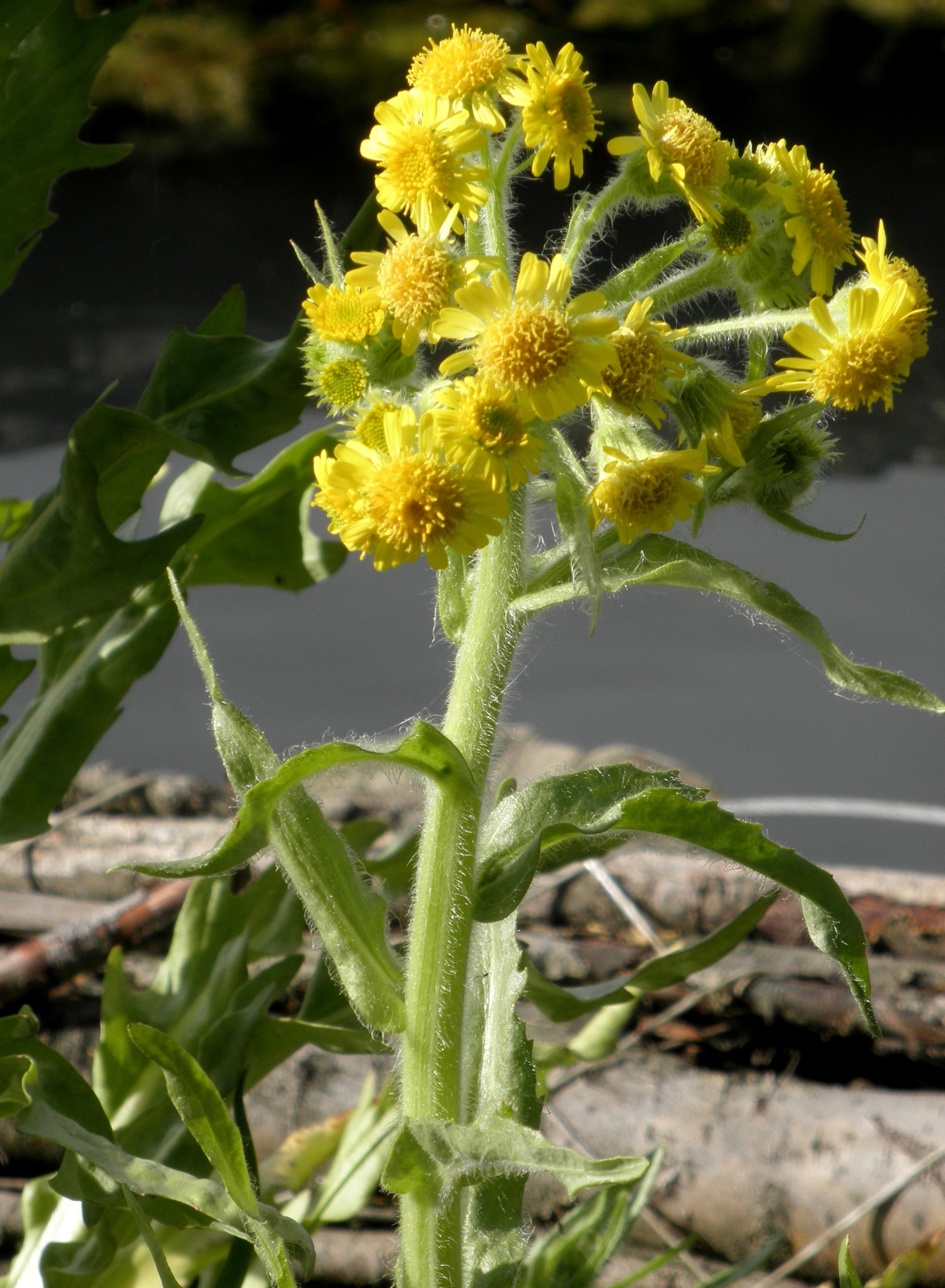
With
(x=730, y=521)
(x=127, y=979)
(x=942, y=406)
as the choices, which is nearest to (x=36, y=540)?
(x=127, y=979)

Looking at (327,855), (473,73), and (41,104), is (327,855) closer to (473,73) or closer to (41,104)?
(473,73)

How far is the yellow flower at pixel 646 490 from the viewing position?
25cm

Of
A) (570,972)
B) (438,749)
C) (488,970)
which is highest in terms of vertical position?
(438,749)

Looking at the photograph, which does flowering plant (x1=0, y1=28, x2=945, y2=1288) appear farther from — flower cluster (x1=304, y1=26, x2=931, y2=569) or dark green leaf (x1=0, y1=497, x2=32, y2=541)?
dark green leaf (x1=0, y1=497, x2=32, y2=541)

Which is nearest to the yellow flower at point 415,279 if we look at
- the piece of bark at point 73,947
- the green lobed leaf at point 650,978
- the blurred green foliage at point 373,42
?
the green lobed leaf at point 650,978

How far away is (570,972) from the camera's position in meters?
0.55

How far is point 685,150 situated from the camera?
0.89ft

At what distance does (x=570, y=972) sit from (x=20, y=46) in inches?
18.7

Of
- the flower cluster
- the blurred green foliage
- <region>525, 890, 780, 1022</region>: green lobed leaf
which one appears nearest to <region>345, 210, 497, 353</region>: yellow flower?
the flower cluster

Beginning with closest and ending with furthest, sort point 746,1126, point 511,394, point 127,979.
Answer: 1. point 511,394
2. point 746,1126
3. point 127,979

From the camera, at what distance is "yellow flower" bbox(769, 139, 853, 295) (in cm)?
28

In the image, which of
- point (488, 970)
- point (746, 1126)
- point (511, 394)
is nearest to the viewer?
point (511, 394)

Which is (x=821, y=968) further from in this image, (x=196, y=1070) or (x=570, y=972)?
(x=196, y=1070)

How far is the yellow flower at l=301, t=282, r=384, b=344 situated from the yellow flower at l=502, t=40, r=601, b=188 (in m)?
0.06
